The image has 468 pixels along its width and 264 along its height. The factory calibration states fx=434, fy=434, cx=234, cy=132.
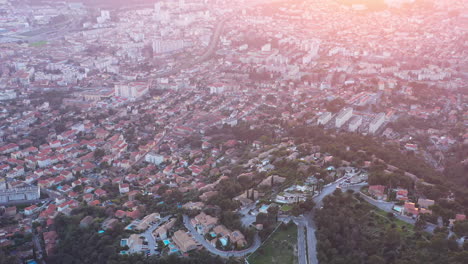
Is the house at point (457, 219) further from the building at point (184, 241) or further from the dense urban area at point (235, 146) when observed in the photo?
the building at point (184, 241)

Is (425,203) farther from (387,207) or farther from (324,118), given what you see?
(324,118)

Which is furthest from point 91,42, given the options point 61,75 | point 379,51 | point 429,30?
point 429,30

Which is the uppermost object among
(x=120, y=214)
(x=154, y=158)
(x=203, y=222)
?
(x=203, y=222)

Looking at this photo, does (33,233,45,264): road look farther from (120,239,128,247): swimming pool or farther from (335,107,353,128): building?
(335,107,353,128): building

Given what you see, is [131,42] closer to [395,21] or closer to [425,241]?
[395,21]

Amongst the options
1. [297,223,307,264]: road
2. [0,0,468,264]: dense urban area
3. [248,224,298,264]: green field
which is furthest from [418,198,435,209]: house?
[248,224,298,264]: green field

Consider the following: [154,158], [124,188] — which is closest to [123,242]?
[124,188]
